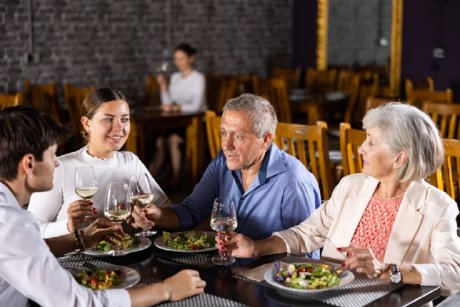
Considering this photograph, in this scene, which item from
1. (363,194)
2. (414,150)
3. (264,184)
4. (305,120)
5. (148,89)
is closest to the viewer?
(414,150)

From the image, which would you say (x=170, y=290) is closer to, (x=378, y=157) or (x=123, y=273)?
(x=123, y=273)

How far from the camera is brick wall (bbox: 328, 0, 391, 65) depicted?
344 inches

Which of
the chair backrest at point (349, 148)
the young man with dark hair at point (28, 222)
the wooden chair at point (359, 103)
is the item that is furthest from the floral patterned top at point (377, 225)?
the wooden chair at point (359, 103)

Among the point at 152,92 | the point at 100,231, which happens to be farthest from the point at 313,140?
the point at 152,92

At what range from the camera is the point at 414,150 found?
219 cm

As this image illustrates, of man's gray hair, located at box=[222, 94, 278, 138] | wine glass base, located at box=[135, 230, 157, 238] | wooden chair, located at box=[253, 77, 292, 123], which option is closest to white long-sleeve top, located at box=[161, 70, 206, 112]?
wooden chair, located at box=[253, 77, 292, 123]

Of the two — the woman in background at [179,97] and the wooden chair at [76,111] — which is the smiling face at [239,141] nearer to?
the wooden chair at [76,111]

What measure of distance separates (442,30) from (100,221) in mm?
6233

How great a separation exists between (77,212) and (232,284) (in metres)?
0.59

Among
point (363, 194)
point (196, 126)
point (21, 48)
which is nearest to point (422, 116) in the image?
point (363, 194)

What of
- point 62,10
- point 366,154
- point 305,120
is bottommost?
point 305,120

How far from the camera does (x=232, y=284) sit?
6.56 feet

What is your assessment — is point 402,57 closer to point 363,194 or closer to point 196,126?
point 196,126

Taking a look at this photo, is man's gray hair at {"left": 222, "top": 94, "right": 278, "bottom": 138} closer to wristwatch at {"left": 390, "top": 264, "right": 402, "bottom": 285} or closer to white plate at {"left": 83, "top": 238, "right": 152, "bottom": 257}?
white plate at {"left": 83, "top": 238, "right": 152, "bottom": 257}
